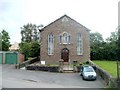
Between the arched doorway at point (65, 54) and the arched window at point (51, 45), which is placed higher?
the arched window at point (51, 45)

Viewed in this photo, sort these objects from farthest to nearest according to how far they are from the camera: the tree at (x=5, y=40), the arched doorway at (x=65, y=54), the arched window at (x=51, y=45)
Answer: the tree at (x=5, y=40), the arched doorway at (x=65, y=54), the arched window at (x=51, y=45)

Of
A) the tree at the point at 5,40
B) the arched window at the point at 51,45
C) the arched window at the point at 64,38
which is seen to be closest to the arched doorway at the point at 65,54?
the arched window at the point at 64,38

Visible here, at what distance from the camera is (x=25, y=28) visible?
87312mm

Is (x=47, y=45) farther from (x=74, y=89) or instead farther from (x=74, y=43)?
(x=74, y=89)

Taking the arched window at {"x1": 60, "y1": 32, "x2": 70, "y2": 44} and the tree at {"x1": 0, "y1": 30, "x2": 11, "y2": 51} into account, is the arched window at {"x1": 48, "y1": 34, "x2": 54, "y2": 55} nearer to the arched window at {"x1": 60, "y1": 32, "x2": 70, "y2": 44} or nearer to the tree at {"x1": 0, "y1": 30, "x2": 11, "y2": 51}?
the arched window at {"x1": 60, "y1": 32, "x2": 70, "y2": 44}

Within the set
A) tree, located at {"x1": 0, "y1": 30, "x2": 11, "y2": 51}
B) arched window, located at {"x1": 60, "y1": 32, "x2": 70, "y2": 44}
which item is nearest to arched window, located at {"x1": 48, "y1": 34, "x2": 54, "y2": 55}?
arched window, located at {"x1": 60, "y1": 32, "x2": 70, "y2": 44}

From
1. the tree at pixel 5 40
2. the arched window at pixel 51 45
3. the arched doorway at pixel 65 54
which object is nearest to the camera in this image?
the arched window at pixel 51 45

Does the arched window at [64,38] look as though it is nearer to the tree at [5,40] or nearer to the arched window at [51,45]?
the arched window at [51,45]

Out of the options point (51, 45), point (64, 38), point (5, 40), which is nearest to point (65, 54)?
point (64, 38)

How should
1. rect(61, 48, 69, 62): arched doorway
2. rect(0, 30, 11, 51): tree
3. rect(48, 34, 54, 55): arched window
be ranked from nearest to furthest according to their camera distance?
rect(48, 34, 54, 55): arched window, rect(61, 48, 69, 62): arched doorway, rect(0, 30, 11, 51): tree

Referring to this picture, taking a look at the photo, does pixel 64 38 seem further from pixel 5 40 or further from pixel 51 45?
pixel 5 40

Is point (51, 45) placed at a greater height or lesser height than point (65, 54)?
greater

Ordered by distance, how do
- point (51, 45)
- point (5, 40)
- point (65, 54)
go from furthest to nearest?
point (5, 40) < point (65, 54) < point (51, 45)

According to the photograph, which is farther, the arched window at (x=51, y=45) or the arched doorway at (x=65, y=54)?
the arched doorway at (x=65, y=54)
